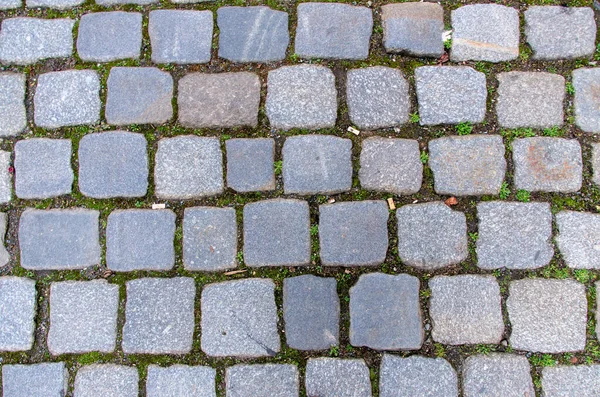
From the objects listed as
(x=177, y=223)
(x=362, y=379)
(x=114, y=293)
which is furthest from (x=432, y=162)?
(x=114, y=293)

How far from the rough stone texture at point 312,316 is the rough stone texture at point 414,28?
128cm

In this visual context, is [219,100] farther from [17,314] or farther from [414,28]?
[17,314]

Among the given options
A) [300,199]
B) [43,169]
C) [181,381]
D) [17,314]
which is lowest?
[181,381]

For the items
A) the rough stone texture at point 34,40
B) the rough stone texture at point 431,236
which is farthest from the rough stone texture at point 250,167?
the rough stone texture at point 34,40

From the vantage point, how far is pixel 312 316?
2197mm

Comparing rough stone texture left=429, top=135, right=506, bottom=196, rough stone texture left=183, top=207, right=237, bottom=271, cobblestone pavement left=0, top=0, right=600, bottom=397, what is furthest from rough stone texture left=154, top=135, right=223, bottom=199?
rough stone texture left=429, top=135, right=506, bottom=196

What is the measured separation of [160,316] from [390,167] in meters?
1.35

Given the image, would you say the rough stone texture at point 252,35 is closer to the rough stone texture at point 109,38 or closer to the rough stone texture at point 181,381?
the rough stone texture at point 109,38

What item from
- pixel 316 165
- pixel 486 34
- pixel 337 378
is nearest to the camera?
pixel 337 378

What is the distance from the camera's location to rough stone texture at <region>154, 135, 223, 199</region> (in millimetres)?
2283

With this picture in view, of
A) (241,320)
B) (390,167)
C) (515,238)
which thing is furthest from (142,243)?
(515,238)

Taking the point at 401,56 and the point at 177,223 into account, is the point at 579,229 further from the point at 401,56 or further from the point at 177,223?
the point at 177,223

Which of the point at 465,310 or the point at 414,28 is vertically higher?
the point at 414,28

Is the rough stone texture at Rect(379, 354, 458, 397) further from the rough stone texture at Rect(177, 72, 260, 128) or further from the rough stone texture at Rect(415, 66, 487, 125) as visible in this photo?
the rough stone texture at Rect(177, 72, 260, 128)
